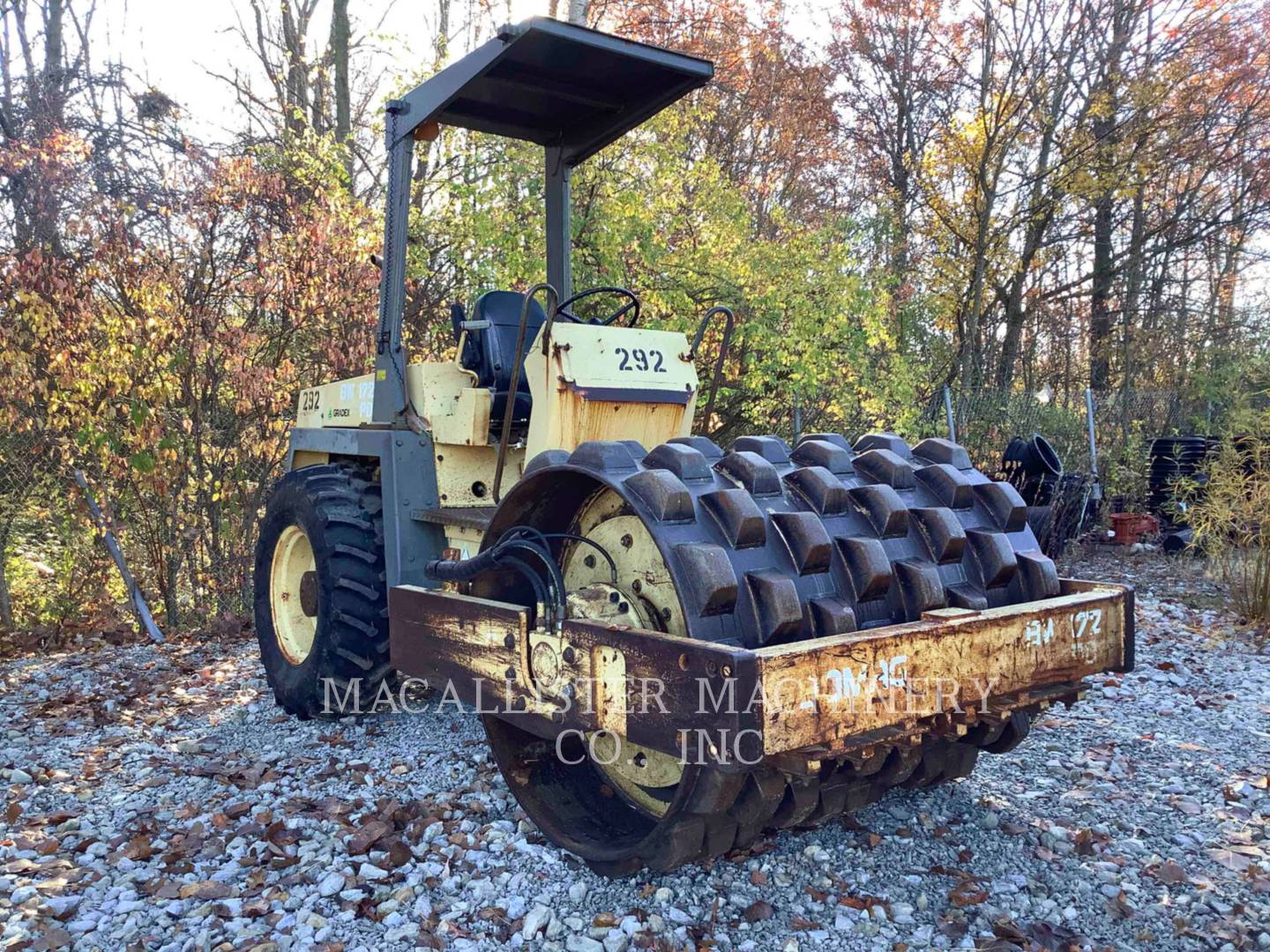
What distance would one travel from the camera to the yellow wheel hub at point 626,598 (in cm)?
279

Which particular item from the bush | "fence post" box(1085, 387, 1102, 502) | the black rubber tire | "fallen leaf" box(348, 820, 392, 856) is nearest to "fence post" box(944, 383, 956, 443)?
"fence post" box(1085, 387, 1102, 502)

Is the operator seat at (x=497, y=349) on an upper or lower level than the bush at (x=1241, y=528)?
upper

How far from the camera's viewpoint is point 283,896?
298 centimetres

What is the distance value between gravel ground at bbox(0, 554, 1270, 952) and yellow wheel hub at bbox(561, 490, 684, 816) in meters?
0.30

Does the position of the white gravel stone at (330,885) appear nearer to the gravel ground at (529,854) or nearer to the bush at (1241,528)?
the gravel ground at (529,854)

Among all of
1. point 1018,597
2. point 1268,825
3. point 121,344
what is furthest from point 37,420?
point 1268,825

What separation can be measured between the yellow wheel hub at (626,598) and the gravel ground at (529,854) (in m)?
0.30

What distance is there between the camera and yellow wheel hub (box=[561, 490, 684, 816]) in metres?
2.79

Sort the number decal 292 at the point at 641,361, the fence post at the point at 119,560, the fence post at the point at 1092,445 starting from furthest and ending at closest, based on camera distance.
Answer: the fence post at the point at 1092,445
the fence post at the point at 119,560
the number decal 292 at the point at 641,361

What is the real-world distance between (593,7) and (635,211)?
578 cm

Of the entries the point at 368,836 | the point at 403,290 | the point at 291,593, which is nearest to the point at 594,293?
the point at 403,290

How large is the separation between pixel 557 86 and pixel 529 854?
314 cm

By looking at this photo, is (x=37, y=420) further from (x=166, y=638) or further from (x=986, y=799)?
(x=986, y=799)

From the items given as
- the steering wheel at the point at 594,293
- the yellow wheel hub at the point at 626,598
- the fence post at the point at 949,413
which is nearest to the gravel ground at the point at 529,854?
the yellow wheel hub at the point at 626,598
